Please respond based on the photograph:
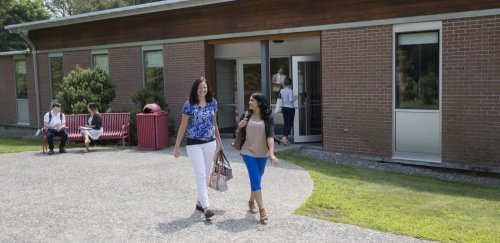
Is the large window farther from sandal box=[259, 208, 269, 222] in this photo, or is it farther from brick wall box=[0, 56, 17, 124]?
brick wall box=[0, 56, 17, 124]

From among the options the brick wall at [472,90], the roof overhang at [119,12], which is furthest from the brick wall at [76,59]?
the brick wall at [472,90]

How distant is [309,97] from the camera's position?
14.0m

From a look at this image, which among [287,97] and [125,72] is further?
[125,72]

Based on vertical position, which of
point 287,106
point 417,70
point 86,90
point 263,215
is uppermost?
point 417,70

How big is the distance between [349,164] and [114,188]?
4871 mm

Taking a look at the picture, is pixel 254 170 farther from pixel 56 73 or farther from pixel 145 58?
pixel 56 73

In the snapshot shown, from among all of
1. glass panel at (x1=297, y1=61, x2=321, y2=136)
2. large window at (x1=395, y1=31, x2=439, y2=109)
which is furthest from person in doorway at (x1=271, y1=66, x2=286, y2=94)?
large window at (x1=395, y1=31, x2=439, y2=109)

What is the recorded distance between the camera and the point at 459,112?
10523mm

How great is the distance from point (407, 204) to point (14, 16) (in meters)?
33.6

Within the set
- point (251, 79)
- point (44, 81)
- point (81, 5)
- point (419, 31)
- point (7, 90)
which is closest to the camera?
point (419, 31)

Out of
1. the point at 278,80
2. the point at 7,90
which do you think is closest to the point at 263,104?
the point at 278,80

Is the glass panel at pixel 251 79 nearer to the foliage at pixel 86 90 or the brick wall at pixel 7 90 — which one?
the foliage at pixel 86 90

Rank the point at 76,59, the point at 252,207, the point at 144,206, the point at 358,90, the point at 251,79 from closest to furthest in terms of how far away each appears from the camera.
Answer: the point at 252,207, the point at 144,206, the point at 358,90, the point at 251,79, the point at 76,59

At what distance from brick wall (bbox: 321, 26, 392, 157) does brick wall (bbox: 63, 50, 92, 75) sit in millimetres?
9647
